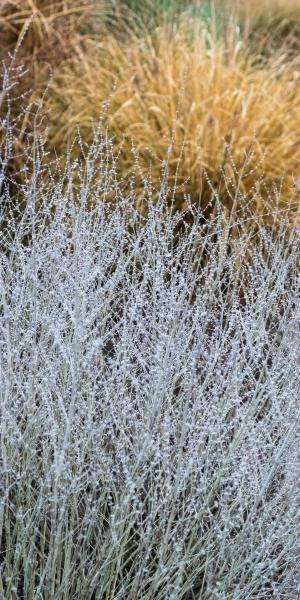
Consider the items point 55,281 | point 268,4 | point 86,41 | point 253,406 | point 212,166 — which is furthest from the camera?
point 268,4

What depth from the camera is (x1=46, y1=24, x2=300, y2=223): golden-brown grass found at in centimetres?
420

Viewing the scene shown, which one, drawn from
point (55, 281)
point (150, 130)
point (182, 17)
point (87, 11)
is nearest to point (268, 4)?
point (182, 17)

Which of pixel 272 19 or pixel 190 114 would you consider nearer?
pixel 190 114

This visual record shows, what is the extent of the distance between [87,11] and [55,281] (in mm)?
3447

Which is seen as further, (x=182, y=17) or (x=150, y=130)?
(x=182, y=17)

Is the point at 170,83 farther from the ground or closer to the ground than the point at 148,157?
farther from the ground

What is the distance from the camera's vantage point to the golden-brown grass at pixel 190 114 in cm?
420

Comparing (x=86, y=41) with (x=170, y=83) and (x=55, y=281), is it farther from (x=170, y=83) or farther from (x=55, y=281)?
(x=55, y=281)

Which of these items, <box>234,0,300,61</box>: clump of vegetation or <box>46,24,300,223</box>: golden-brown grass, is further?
<box>234,0,300,61</box>: clump of vegetation

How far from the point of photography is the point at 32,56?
4.84 m

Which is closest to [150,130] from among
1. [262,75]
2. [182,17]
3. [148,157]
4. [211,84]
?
[148,157]

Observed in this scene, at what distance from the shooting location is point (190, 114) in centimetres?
434

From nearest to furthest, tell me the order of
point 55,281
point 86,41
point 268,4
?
1. point 55,281
2. point 86,41
3. point 268,4

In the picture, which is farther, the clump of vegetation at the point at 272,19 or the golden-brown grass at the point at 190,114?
the clump of vegetation at the point at 272,19
